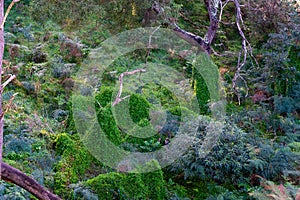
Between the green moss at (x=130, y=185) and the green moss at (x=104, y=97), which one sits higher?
the green moss at (x=104, y=97)

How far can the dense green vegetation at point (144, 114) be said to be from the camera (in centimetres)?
578

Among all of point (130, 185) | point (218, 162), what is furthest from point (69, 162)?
point (218, 162)

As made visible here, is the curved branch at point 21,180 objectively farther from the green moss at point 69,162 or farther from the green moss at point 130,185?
the green moss at point 69,162

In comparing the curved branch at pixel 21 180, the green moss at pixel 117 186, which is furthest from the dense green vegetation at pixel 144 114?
the curved branch at pixel 21 180

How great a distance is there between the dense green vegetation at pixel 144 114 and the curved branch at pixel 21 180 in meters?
0.82

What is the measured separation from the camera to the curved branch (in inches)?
130

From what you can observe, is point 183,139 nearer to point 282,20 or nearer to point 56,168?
point 56,168

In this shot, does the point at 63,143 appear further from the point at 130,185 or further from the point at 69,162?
the point at 130,185

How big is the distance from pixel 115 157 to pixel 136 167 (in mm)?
733

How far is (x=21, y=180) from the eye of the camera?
3338 millimetres

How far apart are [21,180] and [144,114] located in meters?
4.38

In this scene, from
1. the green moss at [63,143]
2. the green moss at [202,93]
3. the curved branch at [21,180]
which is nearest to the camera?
the curved branch at [21,180]

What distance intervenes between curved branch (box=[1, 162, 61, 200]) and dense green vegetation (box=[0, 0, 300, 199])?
819mm

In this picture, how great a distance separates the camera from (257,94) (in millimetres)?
9461
